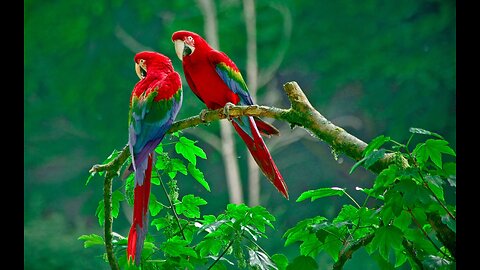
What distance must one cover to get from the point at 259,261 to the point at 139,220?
0.24 metres

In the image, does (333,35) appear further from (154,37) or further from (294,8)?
(154,37)

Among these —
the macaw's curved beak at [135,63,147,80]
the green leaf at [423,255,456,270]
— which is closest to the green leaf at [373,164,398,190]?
the green leaf at [423,255,456,270]

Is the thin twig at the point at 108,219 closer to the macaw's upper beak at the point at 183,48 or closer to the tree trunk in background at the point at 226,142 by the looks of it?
the macaw's upper beak at the point at 183,48

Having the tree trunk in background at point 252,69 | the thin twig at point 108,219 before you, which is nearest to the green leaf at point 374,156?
the thin twig at point 108,219

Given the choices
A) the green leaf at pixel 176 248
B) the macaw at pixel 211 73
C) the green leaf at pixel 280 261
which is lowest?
the green leaf at pixel 280 261

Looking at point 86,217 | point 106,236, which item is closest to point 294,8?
point 86,217

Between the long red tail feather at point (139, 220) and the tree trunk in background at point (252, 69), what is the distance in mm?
1922

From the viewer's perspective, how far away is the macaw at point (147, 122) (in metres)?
1.22

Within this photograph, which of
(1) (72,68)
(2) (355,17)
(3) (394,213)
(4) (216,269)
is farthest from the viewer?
(1) (72,68)

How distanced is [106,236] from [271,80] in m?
2.06

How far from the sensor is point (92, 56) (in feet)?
11.1

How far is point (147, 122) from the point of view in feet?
4.25

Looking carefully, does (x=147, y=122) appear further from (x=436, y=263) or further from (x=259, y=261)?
(x=436, y=263)

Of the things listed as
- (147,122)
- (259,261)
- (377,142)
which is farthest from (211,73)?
(377,142)
